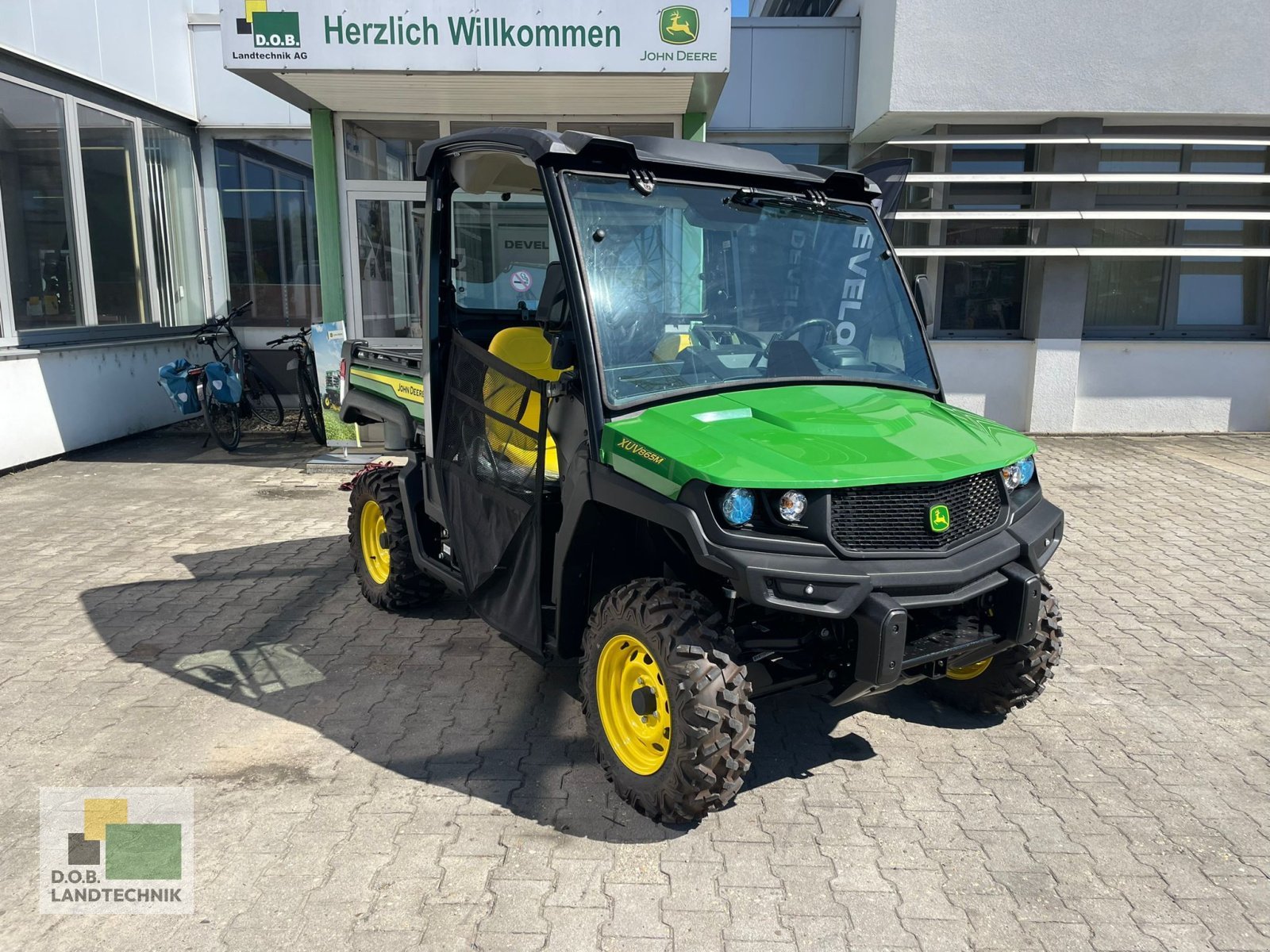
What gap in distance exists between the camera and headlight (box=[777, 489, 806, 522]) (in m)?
2.99

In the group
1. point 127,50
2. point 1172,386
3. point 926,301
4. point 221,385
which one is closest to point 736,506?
point 926,301

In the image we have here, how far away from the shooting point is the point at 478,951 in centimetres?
265

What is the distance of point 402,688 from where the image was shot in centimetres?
439

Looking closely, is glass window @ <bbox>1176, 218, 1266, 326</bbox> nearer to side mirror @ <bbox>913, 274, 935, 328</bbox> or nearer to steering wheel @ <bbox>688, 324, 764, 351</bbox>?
side mirror @ <bbox>913, 274, 935, 328</bbox>

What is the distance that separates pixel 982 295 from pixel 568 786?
9.54m

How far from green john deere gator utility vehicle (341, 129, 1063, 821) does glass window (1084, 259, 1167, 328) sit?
27.9ft

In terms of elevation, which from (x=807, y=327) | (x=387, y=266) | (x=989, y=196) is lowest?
(x=807, y=327)

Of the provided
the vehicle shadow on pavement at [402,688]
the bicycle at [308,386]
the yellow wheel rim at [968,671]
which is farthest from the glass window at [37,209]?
the yellow wheel rim at [968,671]

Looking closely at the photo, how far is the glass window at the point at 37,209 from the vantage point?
9.27 meters

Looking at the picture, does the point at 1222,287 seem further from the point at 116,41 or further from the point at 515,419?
the point at 116,41

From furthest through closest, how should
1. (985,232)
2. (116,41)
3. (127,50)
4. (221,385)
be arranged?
(985,232), (127,50), (116,41), (221,385)

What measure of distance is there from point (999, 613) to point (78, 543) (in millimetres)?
6268

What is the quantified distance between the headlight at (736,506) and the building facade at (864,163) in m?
6.45

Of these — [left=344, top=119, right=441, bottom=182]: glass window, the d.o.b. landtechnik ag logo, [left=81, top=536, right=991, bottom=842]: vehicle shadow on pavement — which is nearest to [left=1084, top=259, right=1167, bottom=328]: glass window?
[left=344, top=119, right=441, bottom=182]: glass window
